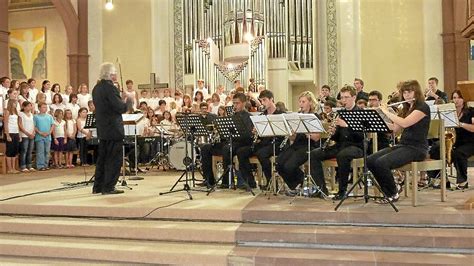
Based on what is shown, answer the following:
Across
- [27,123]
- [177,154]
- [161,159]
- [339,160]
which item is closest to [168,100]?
[161,159]

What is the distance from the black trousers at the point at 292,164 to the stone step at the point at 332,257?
1.62m

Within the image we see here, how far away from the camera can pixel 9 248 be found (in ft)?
20.4

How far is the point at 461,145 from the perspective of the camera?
7746 millimetres

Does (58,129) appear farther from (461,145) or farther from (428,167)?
(428,167)

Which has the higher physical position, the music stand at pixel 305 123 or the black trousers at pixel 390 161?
the music stand at pixel 305 123

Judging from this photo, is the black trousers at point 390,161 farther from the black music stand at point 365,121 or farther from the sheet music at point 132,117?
the sheet music at point 132,117

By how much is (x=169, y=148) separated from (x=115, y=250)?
495cm

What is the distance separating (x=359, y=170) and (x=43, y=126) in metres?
6.89

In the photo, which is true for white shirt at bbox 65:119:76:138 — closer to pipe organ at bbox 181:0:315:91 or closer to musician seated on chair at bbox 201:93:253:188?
pipe organ at bbox 181:0:315:91

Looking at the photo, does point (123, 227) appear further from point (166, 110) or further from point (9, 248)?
point (166, 110)

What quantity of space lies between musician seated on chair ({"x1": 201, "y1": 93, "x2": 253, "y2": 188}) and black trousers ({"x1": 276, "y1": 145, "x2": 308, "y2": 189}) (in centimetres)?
63

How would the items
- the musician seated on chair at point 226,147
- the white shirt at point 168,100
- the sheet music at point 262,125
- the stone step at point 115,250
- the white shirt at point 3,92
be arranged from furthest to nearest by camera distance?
1. the white shirt at point 168,100
2. the white shirt at point 3,92
3. the musician seated on chair at point 226,147
4. the sheet music at point 262,125
5. the stone step at point 115,250

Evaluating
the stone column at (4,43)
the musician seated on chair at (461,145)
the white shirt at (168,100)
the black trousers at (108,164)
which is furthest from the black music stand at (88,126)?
the musician seated on chair at (461,145)

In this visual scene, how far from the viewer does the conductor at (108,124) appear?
7434 mm
